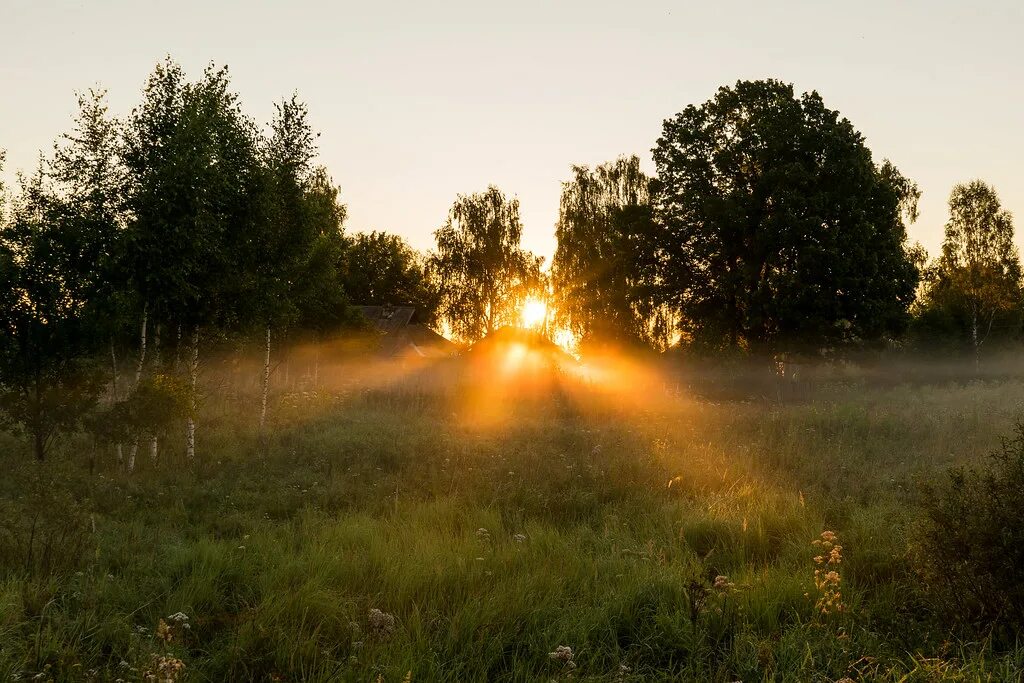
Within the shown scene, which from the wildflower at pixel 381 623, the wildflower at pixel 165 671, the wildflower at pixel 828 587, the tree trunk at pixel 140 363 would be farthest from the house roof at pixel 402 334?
the wildflower at pixel 165 671

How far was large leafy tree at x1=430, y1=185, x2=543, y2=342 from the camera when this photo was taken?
40188mm

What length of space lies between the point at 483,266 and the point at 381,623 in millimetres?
37032

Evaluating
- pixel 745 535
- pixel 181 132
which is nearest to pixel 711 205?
pixel 181 132

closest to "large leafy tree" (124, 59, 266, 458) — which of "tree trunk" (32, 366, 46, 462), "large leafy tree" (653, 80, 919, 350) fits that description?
"tree trunk" (32, 366, 46, 462)

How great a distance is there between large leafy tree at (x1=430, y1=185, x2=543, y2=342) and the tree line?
0.13 metres

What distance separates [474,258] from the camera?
41.1m

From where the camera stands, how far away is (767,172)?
86.9ft

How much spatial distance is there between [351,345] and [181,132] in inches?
936

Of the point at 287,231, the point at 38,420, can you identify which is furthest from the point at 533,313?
the point at 38,420

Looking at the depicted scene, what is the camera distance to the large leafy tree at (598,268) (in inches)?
1375

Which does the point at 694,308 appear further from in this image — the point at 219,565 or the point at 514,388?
the point at 219,565

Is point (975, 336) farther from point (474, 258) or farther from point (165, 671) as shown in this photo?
point (165, 671)

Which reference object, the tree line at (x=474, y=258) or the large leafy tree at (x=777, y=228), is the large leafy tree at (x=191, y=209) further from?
the large leafy tree at (x=777, y=228)

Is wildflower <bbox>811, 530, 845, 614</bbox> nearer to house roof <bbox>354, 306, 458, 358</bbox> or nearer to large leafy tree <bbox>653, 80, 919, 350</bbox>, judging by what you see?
large leafy tree <bbox>653, 80, 919, 350</bbox>
